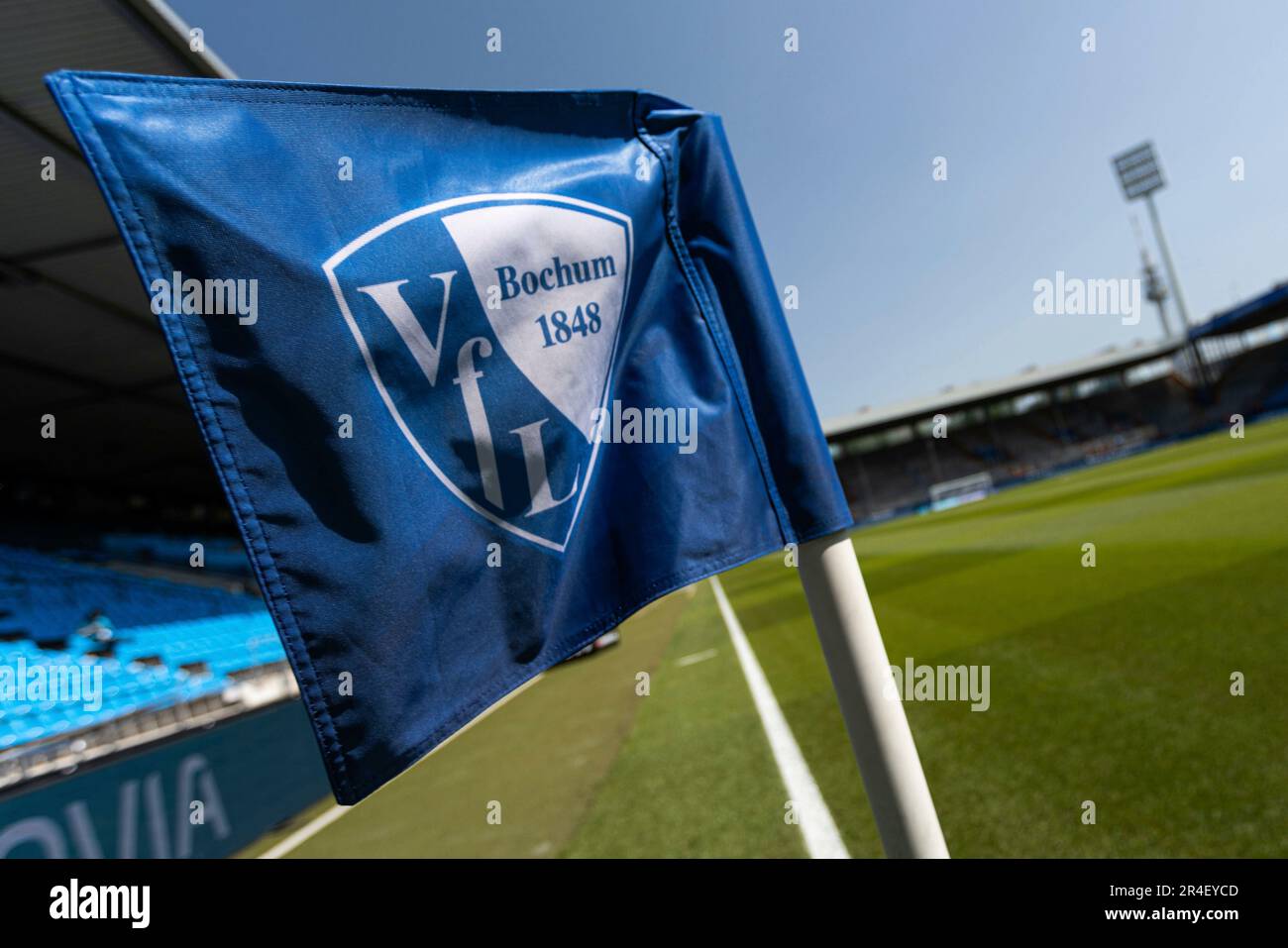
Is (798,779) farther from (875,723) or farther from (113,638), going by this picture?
(113,638)

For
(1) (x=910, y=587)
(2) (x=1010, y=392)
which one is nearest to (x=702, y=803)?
(1) (x=910, y=587)

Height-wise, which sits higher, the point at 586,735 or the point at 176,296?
the point at 176,296

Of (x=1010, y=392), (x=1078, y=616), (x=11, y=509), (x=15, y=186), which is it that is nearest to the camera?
(x=15, y=186)

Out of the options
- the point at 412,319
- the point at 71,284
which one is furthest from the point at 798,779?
the point at 71,284

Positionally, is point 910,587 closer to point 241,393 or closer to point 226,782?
point 226,782

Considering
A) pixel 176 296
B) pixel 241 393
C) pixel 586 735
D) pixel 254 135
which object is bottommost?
pixel 586 735

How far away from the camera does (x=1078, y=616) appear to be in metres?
6.89

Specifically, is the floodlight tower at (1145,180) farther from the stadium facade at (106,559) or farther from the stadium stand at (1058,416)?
the stadium facade at (106,559)

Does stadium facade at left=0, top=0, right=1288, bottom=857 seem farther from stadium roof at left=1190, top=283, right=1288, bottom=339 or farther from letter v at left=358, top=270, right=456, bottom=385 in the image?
stadium roof at left=1190, top=283, right=1288, bottom=339

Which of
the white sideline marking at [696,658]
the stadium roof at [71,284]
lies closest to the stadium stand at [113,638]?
the stadium roof at [71,284]

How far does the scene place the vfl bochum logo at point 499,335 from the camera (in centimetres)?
109
